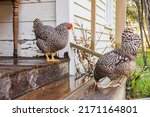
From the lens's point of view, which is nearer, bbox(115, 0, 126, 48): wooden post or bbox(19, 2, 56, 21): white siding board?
bbox(19, 2, 56, 21): white siding board

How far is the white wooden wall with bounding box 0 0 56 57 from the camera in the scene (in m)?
3.44

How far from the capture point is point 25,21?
11.6ft

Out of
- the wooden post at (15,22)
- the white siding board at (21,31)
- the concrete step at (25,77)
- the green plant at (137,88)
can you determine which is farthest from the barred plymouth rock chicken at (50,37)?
the green plant at (137,88)

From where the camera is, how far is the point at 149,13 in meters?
6.45

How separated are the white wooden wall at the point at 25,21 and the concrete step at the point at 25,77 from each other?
54cm

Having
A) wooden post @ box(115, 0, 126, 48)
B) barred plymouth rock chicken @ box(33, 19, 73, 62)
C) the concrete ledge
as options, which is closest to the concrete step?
barred plymouth rock chicken @ box(33, 19, 73, 62)

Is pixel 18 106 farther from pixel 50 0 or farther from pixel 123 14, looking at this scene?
pixel 123 14

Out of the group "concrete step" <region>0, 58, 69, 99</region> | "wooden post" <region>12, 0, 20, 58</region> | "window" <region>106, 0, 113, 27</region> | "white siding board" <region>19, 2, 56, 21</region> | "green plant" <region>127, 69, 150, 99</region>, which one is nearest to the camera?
"concrete step" <region>0, 58, 69, 99</region>

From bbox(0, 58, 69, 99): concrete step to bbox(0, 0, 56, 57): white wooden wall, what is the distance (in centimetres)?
54

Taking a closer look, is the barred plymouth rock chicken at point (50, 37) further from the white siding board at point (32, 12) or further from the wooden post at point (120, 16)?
the wooden post at point (120, 16)

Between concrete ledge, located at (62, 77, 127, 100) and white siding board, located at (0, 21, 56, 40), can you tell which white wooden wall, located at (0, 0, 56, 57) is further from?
concrete ledge, located at (62, 77, 127, 100)

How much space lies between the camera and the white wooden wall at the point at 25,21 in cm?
344

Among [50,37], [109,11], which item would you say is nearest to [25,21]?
[50,37]

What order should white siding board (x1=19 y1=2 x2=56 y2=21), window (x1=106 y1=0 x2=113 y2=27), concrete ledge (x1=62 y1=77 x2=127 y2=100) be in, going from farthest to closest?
window (x1=106 y1=0 x2=113 y2=27) → white siding board (x1=19 y1=2 x2=56 y2=21) → concrete ledge (x1=62 y1=77 x2=127 y2=100)
